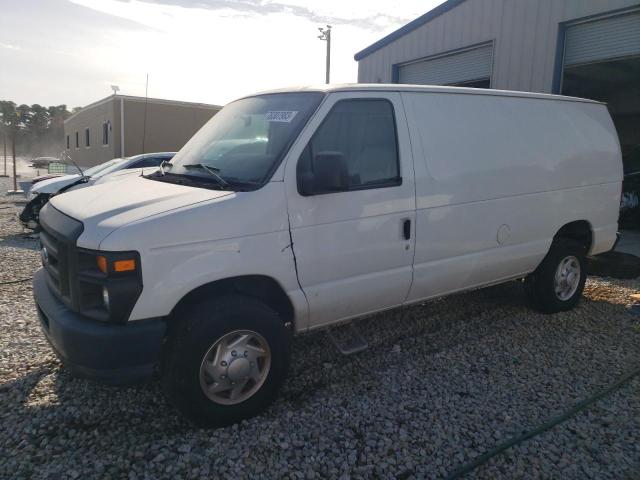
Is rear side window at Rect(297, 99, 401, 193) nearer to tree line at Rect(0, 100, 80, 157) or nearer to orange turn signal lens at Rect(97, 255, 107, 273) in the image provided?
orange turn signal lens at Rect(97, 255, 107, 273)

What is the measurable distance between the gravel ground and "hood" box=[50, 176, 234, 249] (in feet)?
4.14

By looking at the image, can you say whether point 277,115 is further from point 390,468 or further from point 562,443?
point 562,443

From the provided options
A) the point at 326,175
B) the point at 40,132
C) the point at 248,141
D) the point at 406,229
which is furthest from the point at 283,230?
the point at 40,132

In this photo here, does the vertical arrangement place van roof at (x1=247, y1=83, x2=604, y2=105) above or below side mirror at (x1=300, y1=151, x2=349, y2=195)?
above

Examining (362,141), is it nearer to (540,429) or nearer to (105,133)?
(540,429)

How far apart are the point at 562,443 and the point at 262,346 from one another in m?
1.96

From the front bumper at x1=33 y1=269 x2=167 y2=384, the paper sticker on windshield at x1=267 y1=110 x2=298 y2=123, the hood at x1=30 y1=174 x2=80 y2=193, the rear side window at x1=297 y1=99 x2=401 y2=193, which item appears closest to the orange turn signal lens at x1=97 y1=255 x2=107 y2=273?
the front bumper at x1=33 y1=269 x2=167 y2=384

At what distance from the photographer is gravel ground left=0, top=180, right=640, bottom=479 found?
281 cm

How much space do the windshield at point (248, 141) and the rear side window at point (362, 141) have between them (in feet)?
0.55

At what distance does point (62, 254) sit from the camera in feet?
9.70

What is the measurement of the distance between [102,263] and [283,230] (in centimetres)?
108

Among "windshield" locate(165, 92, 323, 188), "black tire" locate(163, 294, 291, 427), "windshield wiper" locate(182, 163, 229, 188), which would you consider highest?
"windshield" locate(165, 92, 323, 188)

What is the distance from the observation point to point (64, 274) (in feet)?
9.69

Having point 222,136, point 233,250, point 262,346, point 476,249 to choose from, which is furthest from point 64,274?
point 476,249
